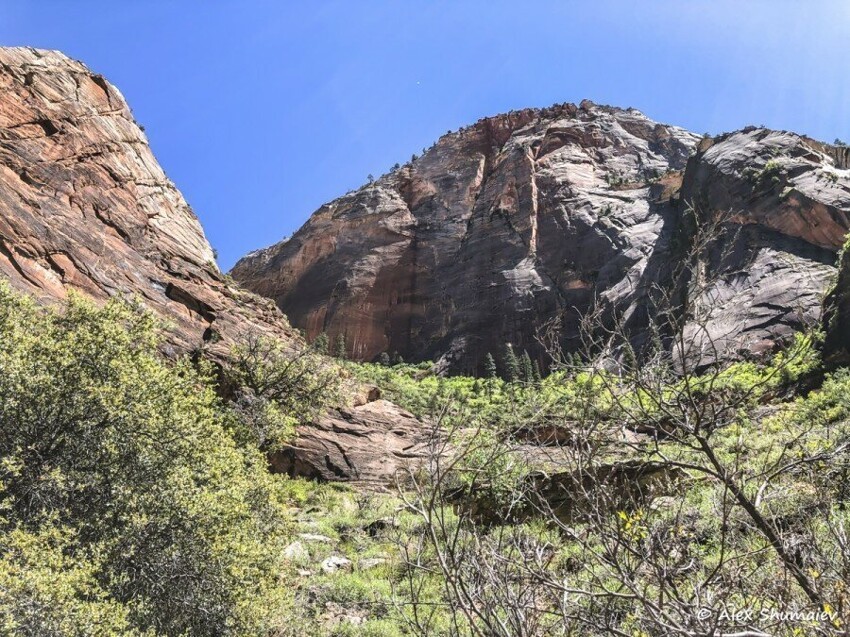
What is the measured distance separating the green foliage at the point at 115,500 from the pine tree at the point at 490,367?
42870 mm

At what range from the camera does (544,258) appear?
60031 millimetres

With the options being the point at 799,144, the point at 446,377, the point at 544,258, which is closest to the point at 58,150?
the point at 446,377

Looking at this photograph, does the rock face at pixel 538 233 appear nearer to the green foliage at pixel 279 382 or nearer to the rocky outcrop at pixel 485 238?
the rocky outcrop at pixel 485 238

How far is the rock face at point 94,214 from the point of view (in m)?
19.5

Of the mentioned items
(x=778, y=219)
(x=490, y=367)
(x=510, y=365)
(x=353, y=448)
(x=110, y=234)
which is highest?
(x=778, y=219)

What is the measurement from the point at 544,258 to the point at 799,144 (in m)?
24.6

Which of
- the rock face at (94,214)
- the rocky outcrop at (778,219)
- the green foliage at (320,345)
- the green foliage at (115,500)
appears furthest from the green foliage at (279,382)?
the rocky outcrop at (778,219)

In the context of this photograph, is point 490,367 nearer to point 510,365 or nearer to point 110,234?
point 510,365

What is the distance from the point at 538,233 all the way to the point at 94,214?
158 ft

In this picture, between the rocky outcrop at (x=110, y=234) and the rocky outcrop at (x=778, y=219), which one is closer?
the rocky outcrop at (x=110, y=234)

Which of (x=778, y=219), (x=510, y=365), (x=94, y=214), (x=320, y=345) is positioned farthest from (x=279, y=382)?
(x=778, y=219)

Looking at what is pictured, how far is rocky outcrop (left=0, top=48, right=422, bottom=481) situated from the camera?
64.7 ft

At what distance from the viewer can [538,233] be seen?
206 ft

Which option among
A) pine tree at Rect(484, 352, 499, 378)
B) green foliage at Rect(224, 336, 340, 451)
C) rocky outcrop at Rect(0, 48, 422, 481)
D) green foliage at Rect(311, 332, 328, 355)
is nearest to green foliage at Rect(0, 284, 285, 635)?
green foliage at Rect(224, 336, 340, 451)
